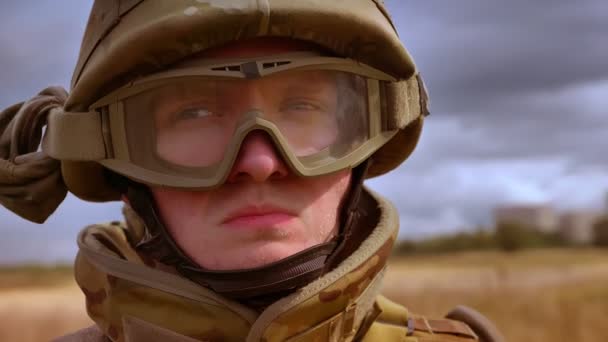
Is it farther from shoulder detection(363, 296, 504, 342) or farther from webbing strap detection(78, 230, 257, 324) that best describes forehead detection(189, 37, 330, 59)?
shoulder detection(363, 296, 504, 342)

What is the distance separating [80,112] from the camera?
219 cm

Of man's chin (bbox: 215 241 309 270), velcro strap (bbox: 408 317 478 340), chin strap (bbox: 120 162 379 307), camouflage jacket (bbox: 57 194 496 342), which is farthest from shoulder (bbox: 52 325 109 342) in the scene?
velcro strap (bbox: 408 317 478 340)

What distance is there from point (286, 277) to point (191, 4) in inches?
30.9

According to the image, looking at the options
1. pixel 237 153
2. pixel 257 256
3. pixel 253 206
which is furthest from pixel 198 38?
pixel 257 256

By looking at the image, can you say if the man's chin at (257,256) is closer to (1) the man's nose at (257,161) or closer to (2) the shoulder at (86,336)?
(1) the man's nose at (257,161)

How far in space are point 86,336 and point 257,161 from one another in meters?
1.04

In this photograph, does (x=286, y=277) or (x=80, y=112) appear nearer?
(x=286, y=277)

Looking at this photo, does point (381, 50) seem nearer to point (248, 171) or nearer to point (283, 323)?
point (248, 171)

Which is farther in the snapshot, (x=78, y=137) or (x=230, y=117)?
(x=78, y=137)

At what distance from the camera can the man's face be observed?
1912 mm

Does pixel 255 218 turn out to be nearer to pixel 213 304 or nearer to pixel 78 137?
pixel 213 304

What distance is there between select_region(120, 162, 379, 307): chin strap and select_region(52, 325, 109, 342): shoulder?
16.9 inches

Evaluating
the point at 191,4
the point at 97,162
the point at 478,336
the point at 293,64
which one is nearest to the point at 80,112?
the point at 97,162

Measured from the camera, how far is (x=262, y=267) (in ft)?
6.25
